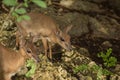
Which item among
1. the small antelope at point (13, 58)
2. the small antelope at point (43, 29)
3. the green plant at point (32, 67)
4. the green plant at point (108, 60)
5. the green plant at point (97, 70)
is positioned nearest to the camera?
the small antelope at point (13, 58)

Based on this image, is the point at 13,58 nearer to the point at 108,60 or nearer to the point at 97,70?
the point at 97,70

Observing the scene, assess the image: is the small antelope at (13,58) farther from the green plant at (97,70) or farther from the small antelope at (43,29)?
the small antelope at (43,29)

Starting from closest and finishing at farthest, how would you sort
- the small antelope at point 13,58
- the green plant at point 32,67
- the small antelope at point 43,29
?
the small antelope at point 13,58 < the green plant at point 32,67 < the small antelope at point 43,29

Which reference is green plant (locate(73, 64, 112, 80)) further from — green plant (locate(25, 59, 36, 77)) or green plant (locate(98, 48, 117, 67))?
green plant (locate(25, 59, 36, 77))

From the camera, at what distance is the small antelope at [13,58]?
6078mm

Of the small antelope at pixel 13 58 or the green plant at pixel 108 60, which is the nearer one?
the small antelope at pixel 13 58

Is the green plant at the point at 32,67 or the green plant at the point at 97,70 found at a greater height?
the green plant at the point at 32,67

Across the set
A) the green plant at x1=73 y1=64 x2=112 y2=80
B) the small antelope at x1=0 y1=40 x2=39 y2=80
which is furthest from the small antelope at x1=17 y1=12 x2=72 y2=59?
the small antelope at x1=0 y1=40 x2=39 y2=80

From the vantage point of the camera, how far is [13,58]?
247 inches

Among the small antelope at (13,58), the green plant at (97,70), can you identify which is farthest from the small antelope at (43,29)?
the small antelope at (13,58)

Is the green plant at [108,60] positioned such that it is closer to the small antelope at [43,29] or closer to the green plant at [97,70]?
the green plant at [97,70]

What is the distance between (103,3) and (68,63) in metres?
3.64

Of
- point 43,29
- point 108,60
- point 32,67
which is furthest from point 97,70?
point 43,29

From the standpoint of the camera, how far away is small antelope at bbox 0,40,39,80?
6.08 meters
